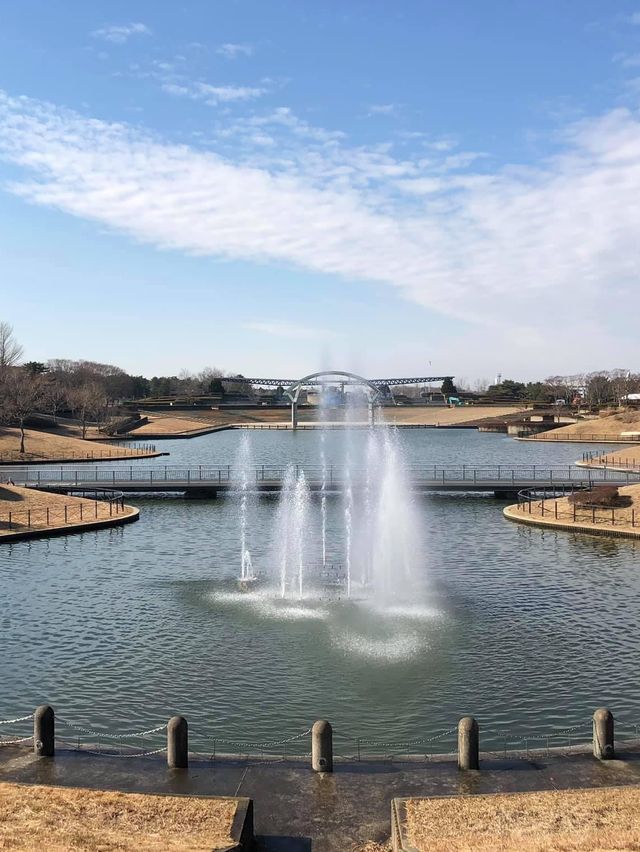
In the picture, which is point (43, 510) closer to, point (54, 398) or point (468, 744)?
point (468, 744)

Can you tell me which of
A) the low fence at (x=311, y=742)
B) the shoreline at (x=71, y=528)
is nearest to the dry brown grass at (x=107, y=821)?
the low fence at (x=311, y=742)

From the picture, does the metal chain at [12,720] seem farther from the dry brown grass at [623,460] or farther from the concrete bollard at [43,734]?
the dry brown grass at [623,460]

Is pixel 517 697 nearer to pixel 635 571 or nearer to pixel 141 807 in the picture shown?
pixel 141 807

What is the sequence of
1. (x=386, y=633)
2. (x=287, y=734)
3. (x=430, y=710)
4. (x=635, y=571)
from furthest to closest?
1. (x=635, y=571)
2. (x=386, y=633)
3. (x=430, y=710)
4. (x=287, y=734)

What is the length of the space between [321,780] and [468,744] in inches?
126

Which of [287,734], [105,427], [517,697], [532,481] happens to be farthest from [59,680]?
[105,427]

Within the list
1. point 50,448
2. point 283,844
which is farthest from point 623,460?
point 283,844

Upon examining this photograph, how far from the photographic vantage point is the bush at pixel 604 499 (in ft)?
169

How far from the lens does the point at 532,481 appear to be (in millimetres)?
68438

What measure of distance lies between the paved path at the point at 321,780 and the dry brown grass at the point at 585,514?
32816mm

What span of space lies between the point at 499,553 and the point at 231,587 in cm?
1575

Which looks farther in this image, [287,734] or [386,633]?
[386,633]

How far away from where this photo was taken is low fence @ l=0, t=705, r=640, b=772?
17.3 meters

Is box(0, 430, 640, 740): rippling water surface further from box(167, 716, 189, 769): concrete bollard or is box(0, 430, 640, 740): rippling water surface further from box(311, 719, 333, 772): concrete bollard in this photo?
box(311, 719, 333, 772): concrete bollard
